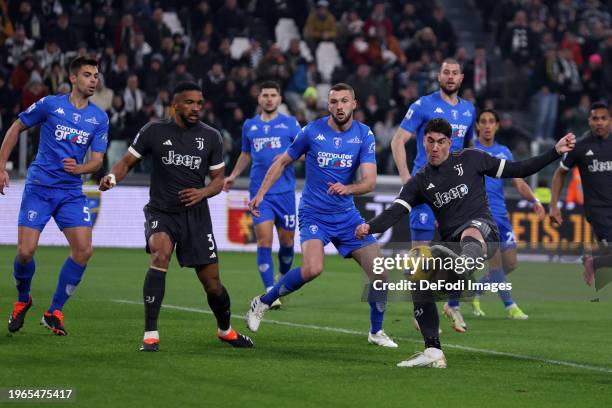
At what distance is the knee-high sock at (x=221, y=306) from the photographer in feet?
34.1

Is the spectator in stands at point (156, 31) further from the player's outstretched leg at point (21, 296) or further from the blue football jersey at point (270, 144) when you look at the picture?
the player's outstretched leg at point (21, 296)

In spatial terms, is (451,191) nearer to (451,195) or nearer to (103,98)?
(451,195)

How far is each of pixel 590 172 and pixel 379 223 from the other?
3972mm

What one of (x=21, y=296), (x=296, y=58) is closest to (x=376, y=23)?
(x=296, y=58)

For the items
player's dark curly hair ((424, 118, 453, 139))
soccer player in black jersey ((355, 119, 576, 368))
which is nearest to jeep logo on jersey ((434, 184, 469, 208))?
soccer player in black jersey ((355, 119, 576, 368))

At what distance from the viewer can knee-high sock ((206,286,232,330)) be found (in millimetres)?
10391

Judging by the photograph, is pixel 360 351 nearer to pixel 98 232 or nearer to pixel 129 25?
pixel 98 232

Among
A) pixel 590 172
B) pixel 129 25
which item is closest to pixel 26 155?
pixel 129 25

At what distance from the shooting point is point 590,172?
12.4 m

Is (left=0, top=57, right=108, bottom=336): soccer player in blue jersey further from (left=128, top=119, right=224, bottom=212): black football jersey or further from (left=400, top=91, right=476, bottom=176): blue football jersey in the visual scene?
(left=400, top=91, right=476, bottom=176): blue football jersey

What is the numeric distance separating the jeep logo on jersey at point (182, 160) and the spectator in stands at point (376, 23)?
680 inches

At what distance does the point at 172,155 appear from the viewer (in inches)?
401

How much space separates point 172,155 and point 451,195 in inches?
93.0

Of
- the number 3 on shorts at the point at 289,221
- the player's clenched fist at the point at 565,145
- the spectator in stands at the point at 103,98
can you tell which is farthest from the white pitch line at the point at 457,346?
the spectator in stands at the point at 103,98
